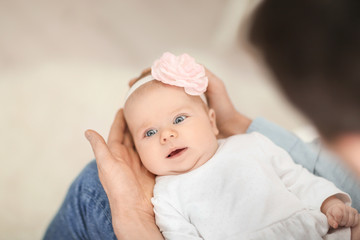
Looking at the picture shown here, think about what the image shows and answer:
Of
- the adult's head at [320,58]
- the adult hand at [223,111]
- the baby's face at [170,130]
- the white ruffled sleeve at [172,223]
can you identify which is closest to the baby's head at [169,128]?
the baby's face at [170,130]

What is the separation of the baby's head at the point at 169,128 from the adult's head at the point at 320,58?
1.83ft

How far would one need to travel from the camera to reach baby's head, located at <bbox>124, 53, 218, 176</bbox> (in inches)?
38.4

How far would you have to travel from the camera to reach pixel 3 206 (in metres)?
1.59

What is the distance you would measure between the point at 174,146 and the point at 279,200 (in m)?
0.32

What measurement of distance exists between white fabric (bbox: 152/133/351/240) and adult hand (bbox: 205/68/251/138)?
0.99 feet

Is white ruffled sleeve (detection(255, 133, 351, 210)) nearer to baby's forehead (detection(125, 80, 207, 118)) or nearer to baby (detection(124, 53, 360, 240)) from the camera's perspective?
baby (detection(124, 53, 360, 240))

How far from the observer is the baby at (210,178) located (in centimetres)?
88

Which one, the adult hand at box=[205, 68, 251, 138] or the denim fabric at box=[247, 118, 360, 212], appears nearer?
the denim fabric at box=[247, 118, 360, 212]

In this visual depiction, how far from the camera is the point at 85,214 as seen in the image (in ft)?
3.44

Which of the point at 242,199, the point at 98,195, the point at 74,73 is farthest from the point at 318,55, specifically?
the point at 74,73

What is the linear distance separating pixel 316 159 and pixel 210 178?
1.36 feet

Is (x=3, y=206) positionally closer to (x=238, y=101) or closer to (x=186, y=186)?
(x=186, y=186)

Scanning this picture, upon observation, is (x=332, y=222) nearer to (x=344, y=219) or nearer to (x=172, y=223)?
(x=344, y=219)

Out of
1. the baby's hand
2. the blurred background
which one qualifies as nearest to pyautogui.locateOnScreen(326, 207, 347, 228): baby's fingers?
the baby's hand
